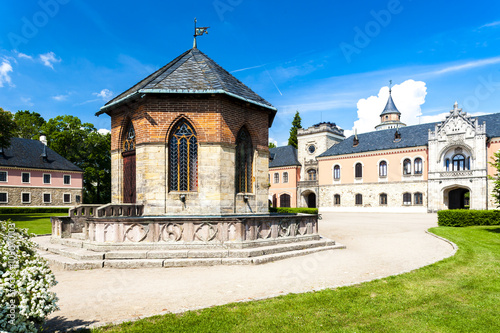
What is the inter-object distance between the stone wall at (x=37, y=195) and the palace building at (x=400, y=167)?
31173mm

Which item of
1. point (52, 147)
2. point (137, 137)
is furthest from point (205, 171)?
point (52, 147)

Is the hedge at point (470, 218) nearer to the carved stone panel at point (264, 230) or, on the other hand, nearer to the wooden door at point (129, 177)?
the carved stone panel at point (264, 230)

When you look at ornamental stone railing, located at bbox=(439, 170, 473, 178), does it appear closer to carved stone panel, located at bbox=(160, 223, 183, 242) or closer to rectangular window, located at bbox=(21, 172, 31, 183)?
carved stone panel, located at bbox=(160, 223, 183, 242)

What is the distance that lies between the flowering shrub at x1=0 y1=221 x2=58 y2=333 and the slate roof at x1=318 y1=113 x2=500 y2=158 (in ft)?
141

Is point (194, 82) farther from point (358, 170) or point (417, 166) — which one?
point (358, 170)

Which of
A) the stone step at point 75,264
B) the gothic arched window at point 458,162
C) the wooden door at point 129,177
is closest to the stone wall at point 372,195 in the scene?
the gothic arched window at point 458,162

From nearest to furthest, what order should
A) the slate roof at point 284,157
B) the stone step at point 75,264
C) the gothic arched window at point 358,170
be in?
the stone step at point 75,264
the gothic arched window at point 358,170
the slate roof at point 284,157

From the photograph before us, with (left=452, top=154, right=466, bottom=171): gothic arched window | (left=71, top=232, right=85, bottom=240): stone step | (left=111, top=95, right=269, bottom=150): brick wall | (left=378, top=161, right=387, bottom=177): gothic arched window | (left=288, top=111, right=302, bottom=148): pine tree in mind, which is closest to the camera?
(left=71, top=232, right=85, bottom=240): stone step

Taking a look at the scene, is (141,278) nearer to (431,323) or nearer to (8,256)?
(8,256)

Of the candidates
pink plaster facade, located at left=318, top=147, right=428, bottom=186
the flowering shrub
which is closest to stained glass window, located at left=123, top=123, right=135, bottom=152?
the flowering shrub

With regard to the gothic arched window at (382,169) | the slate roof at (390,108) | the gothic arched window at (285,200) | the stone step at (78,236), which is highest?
the slate roof at (390,108)

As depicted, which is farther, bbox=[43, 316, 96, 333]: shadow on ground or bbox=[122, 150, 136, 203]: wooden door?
bbox=[122, 150, 136, 203]: wooden door

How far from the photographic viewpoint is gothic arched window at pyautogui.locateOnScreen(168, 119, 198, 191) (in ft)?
38.1

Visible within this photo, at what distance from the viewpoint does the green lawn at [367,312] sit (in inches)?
Result: 178
